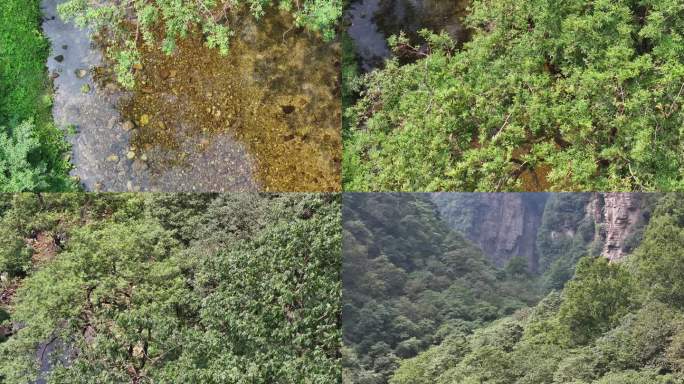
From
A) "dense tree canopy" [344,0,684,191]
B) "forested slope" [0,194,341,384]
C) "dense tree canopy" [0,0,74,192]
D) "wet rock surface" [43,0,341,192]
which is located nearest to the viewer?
"dense tree canopy" [344,0,684,191]

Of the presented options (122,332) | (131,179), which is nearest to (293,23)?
(131,179)

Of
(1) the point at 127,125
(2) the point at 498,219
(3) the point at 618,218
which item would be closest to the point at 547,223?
(2) the point at 498,219

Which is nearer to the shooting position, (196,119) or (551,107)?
(551,107)

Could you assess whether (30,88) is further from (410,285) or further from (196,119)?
(410,285)

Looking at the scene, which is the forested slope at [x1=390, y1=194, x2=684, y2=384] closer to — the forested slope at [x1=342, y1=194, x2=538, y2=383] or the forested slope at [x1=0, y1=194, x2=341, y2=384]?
the forested slope at [x1=342, y1=194, x2=538, y2=383]

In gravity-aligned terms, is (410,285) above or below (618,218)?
below

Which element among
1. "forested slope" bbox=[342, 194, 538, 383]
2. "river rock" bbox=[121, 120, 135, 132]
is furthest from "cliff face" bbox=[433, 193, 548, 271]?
"river rock" bbox=[121, 120, 135, 132]
